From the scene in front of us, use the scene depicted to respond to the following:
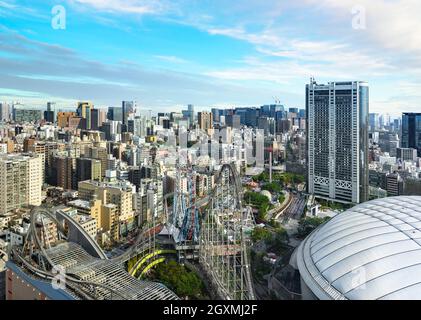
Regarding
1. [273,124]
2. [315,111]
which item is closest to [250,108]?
[273,124]

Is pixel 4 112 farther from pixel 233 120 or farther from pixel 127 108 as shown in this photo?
pixel 233 120

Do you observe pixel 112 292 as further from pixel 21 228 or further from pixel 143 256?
pixel 21 228

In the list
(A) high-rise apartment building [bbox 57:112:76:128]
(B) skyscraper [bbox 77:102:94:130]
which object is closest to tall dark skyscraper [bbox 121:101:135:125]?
(B) skyscraper [bbox 77:102:94:130]

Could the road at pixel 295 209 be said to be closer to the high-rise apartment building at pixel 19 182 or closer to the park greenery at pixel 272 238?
the park greenery at pixel 272 238

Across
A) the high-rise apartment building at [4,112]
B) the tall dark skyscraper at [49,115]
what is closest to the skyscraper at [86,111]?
the tall dark skyscraper at [49,115]

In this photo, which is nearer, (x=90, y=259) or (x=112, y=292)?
(x=112, y=292)

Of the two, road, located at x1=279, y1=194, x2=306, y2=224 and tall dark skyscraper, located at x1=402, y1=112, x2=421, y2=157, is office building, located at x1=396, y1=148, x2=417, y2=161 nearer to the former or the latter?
tall dark skyscraper, located at x1=402, y1=112, x2=421, y2=157

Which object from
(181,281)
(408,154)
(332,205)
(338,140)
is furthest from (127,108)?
(181,281)
